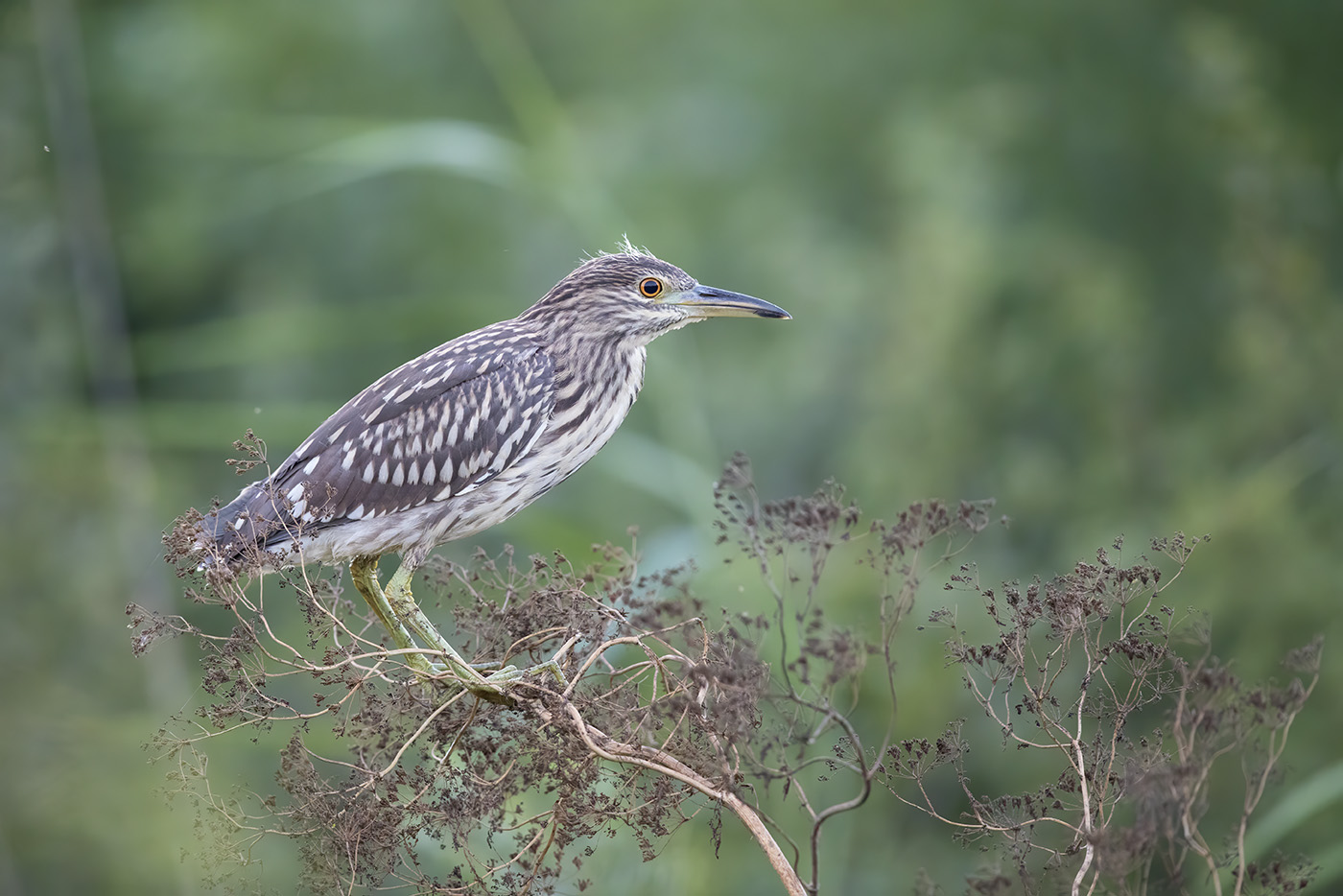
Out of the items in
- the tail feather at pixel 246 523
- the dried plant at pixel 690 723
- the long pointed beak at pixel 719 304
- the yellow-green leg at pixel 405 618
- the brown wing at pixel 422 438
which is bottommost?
the dried plant at pixel 690 723

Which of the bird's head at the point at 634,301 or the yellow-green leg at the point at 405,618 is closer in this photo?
the yellow-green leg at the point at 405,618

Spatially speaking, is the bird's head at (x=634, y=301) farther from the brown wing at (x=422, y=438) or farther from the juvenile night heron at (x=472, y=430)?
the brown wing at (x=422, y=438)

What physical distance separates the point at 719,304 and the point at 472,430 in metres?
0.86

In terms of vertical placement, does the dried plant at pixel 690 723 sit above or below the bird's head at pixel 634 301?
below

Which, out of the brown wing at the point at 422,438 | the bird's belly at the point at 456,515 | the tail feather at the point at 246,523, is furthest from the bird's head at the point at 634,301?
the tail feather at the point at 246,523

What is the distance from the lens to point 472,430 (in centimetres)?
363

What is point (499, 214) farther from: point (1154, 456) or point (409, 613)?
point (409, 613)

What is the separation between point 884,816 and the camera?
615 cm

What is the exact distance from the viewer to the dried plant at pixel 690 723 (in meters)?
1.92

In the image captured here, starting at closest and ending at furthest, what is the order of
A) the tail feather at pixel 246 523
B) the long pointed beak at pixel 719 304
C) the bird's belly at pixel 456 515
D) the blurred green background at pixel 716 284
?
the tail feather at pixel 246 523 < the bird's belly at pixel 456 515 < the long pointed beak at pixel 719 304 < the blurred green background at pixel 716 284

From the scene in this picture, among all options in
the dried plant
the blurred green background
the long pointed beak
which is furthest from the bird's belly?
the blurred green background

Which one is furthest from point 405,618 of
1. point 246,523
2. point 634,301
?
point 634,301

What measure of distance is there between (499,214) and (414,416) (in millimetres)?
5441

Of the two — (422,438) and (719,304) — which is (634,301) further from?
(422,438)
